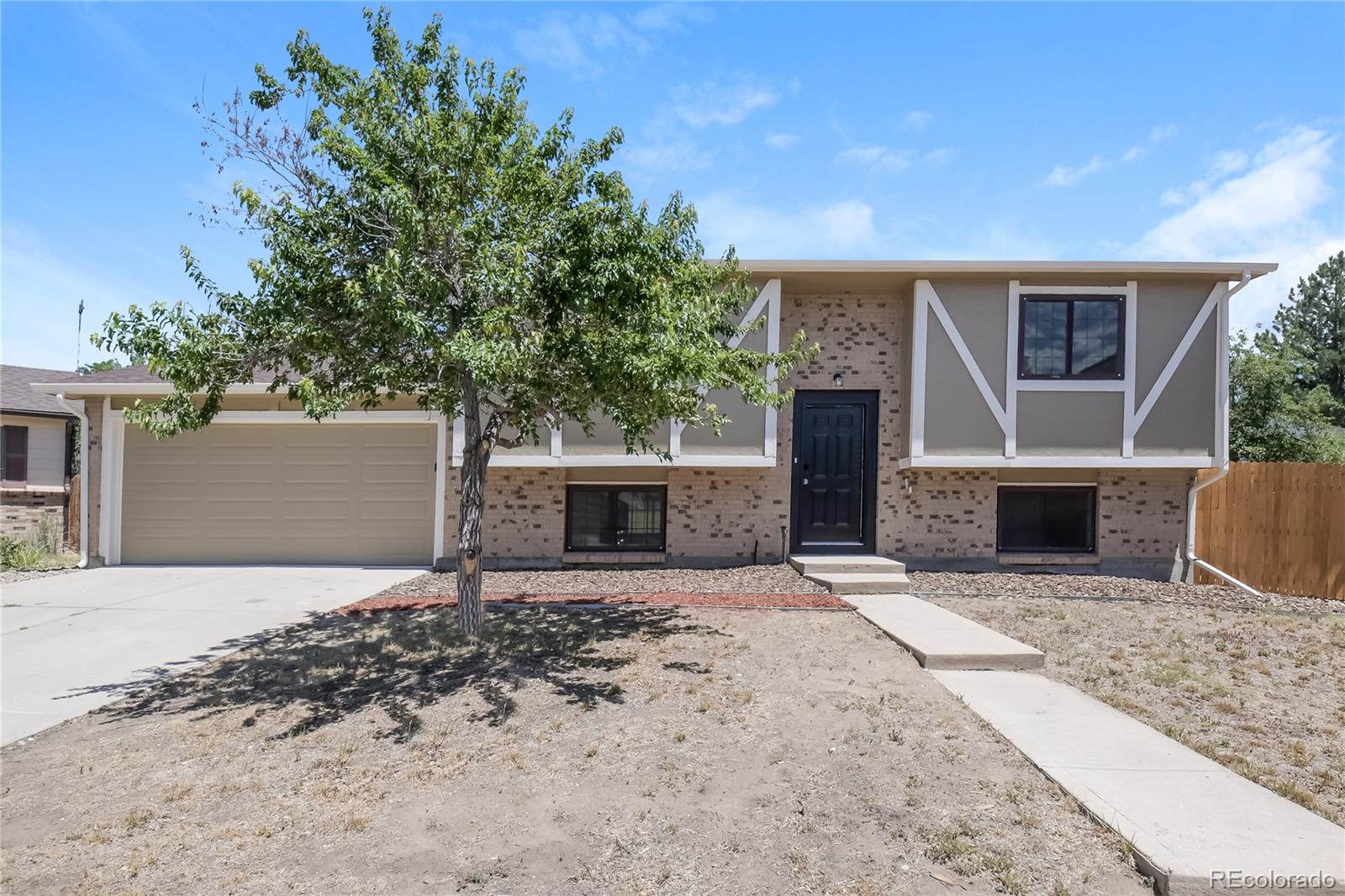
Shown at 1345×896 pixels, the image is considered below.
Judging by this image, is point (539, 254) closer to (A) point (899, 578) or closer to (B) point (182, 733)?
(B) point (182, 733)

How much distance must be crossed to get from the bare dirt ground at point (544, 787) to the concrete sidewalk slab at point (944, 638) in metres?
0.47

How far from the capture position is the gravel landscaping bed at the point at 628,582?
9039 millimetres

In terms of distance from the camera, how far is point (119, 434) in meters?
11.5

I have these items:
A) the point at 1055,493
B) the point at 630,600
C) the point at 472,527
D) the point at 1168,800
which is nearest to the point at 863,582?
the point at 630,600

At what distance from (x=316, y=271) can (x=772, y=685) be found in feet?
15.1

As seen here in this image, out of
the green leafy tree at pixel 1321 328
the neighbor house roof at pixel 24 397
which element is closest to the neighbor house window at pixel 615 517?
the neighbor house roof at pixel 24 397

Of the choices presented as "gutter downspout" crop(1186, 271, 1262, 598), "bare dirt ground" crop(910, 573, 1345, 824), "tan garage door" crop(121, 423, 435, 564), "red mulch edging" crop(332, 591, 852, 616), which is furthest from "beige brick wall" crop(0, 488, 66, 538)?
"gutter downspout" crop(1186, 271, 1262, 598)

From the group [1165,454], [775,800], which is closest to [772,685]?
[775,800]

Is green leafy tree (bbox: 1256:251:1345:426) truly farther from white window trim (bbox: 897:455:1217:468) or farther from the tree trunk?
the tree trunk

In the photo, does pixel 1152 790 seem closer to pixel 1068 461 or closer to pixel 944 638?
pixel 944 638

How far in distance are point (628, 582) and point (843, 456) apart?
374 cm

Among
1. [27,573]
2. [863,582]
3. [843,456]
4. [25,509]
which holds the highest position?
[843,456]

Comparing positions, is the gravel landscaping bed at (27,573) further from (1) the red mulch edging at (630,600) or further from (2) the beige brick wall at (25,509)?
(1) the red mulch edging at (630,600)

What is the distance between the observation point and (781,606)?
8.00 metres
